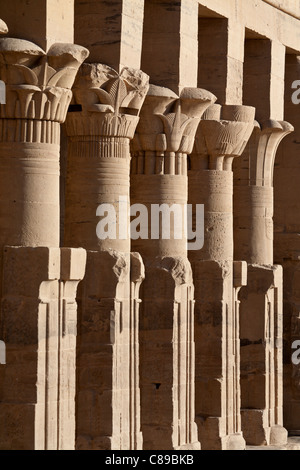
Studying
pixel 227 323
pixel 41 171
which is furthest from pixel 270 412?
pixel 41 171

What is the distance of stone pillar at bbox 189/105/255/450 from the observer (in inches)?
1090

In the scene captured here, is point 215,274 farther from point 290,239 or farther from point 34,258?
point 34,258

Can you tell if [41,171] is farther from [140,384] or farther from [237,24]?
[237,24]

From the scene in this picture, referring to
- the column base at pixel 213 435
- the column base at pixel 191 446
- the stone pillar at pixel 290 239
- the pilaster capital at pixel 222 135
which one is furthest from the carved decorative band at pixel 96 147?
the stone pillar at pixel 290 239

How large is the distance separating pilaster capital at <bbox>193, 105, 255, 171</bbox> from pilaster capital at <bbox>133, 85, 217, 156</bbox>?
1570 millimetres

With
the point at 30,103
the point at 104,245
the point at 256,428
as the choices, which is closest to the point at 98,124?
the point at 104,245

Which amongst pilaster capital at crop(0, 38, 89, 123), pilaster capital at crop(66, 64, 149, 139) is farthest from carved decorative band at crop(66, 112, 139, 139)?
pilaster capital at crop(0, 38, 89, 123)

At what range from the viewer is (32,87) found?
72.0ft

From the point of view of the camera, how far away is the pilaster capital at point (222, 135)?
27.7m

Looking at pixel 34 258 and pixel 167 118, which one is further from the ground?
pixel 167 118

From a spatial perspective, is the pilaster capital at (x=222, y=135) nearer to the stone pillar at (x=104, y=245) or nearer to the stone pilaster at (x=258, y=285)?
the stone pilaster at (x=258, y=285)

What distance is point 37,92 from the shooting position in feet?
72.2

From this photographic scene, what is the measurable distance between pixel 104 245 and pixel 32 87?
9.36 ft

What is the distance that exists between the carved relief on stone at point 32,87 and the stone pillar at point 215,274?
231 inches
